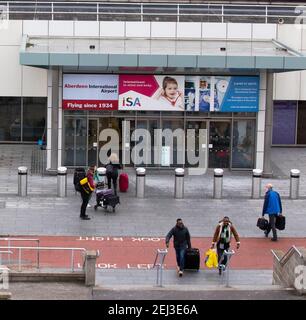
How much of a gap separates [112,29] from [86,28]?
97cm

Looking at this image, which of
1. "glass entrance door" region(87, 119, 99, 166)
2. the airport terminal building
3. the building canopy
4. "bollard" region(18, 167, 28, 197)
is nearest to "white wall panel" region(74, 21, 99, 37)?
the airport terminal building

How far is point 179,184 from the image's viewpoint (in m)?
26.3

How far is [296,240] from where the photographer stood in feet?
72.7

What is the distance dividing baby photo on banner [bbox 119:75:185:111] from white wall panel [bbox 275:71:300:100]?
19.7ft

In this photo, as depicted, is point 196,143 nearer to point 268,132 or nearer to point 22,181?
point 268,132

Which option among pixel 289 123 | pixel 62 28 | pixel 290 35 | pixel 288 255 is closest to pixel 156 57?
pixel 62 28

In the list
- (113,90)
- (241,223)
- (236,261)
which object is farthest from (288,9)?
(236,261)

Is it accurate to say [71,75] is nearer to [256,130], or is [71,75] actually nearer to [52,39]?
[52,39]

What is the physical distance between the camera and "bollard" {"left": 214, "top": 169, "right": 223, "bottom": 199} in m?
26.2

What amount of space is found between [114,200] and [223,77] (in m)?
8.19

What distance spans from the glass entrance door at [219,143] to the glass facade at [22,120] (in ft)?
24.6

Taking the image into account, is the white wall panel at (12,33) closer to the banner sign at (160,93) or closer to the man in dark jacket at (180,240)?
the banner sign at (160,93)

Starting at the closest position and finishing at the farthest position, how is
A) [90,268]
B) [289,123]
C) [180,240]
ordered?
[90,268] → [180,240] → [289,123]

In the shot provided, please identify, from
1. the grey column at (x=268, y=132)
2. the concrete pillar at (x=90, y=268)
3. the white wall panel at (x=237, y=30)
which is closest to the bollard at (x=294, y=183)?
the grey column at (x=268, y=132)
